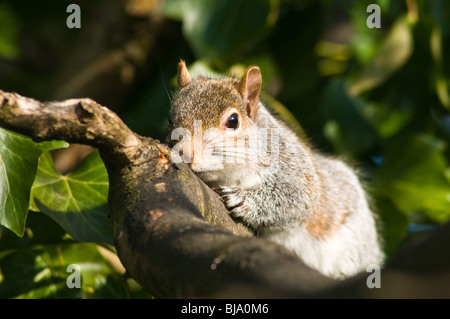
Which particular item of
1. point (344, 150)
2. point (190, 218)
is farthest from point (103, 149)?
point (344, 150)

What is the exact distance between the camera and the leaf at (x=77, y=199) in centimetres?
178

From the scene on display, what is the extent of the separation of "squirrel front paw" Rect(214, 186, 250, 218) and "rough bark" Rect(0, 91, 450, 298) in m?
0.37

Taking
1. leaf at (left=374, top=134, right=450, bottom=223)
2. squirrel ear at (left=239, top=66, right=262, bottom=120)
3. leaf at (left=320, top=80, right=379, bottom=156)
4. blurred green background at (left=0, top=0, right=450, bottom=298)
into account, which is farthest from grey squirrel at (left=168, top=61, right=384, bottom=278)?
leaf at (left=320, top=80, right=379, bottom=156)

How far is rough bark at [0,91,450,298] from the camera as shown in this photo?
2.75ft

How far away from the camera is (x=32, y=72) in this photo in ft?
15.9

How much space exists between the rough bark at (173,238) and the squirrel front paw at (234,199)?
0.37m

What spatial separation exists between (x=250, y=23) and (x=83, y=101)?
71.0 inches

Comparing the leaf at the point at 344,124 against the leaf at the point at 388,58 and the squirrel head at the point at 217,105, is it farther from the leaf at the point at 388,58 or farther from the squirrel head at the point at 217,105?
the squirrel head at the point at 217,105

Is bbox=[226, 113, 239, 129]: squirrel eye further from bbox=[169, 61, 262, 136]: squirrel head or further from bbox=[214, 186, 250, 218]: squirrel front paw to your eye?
bbox=[214, 186, 250, 218]: squirrel front paw

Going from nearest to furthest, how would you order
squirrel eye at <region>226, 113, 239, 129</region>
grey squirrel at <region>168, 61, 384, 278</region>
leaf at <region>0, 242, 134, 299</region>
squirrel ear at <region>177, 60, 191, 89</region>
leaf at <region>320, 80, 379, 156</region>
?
leaf at <region>0, 242, 134, 299</region> < grey squirrel at <region>168, 61, 384, 278</region> < squirrel eye at <region>226, 113, 239, 129</region> < squirrel ear at <region>177, 60, 191, 89</region> < leaf at <region>320, 80, 379, 156</region>

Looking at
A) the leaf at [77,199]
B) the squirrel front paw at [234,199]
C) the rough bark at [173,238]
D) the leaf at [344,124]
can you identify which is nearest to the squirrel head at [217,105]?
the squirrel front paw at [234,199]

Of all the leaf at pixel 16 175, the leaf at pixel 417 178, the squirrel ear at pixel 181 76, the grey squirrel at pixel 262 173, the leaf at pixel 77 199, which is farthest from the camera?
the leaf at pixel 417 178

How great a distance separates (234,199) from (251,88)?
0.56m

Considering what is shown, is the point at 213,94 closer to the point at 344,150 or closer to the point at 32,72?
the point at 344,150
